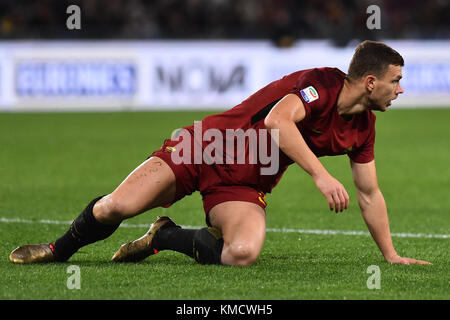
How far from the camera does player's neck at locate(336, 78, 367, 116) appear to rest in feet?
16.6

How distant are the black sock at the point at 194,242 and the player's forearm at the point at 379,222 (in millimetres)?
933

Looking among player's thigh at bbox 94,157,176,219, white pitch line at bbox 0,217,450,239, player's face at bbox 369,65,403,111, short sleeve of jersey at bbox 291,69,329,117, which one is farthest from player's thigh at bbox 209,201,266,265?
white pitch line at bbox 0,217,450,239

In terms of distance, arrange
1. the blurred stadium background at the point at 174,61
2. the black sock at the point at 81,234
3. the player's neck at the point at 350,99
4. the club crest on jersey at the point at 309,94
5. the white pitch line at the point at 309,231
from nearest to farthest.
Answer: the club crest on jersey at the point at 309,94 < the player's neck at the point at 350,99 < the black sock at the point at 81,234 < the white pitch line at the point at 309,231 < the blurred stadium background at the point at 174,61

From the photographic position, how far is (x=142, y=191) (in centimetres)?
510

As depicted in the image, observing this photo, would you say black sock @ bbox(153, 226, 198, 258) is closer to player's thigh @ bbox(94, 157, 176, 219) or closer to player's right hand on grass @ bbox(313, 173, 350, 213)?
player's thigh @ bbox(94, 157, 176, 219)

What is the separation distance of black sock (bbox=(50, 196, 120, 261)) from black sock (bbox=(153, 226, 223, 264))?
0.34 meters

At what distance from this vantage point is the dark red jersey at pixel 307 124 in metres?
5.04

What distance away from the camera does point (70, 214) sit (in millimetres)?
7504

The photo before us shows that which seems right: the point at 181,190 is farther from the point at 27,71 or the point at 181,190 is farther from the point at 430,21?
the point at 430,21

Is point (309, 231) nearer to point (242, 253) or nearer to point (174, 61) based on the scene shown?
point (242, 253)

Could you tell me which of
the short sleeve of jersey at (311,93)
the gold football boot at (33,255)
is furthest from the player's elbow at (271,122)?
the gold football boot at (33,255)

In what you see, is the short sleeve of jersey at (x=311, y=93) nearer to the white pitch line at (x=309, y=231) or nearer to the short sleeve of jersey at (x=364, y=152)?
the short sleeve of jersey at (x=364, y=152)

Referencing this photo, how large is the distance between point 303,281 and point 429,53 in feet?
45.7
